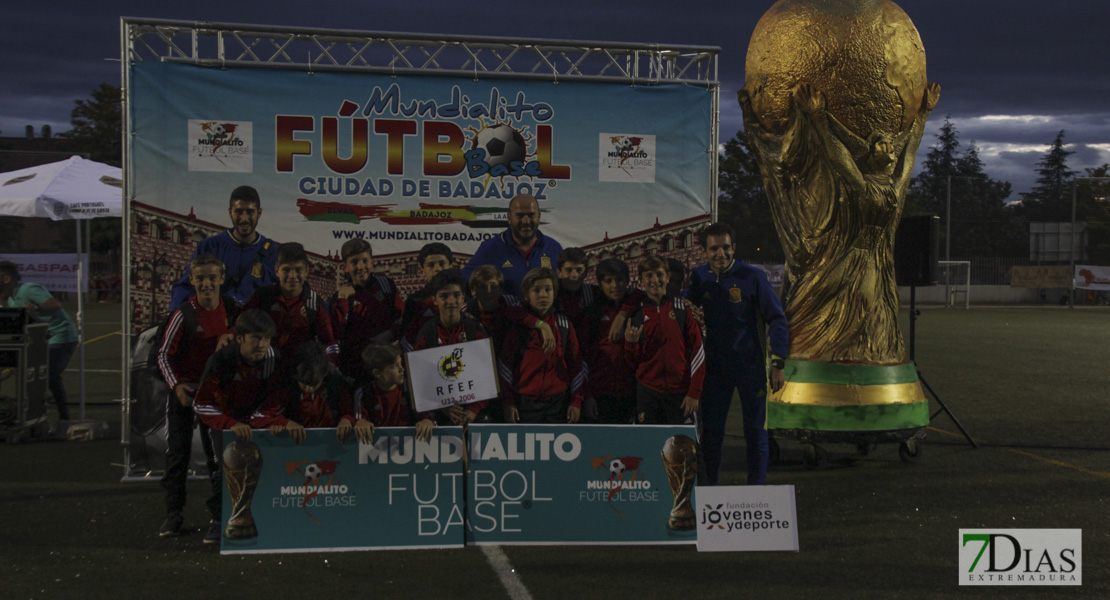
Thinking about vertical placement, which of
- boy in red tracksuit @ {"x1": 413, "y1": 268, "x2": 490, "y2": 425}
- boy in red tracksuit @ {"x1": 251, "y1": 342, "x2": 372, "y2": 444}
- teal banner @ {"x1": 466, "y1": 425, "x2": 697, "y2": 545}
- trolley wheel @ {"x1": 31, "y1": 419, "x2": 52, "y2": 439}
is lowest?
trolley wheel @ {"x1": 31, "y1": 419, "x2": 52, "y2": 439}

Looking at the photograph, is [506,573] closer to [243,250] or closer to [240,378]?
[240,378]

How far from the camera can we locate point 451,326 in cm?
524

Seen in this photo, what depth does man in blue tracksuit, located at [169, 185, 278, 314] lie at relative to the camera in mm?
6148

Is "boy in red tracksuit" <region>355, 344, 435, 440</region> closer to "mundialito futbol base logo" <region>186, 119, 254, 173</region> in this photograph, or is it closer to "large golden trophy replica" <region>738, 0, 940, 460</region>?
"mundialito futbol base logo" <region>186, 119, 254, 173</region>

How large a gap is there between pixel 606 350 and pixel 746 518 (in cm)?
132

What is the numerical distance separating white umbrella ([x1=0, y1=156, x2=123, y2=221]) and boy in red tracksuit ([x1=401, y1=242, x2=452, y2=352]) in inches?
187

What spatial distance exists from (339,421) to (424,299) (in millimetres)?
982

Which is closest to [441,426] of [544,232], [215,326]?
[215,326]

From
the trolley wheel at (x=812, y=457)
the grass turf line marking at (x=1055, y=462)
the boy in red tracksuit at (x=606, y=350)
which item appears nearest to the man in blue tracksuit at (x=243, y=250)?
the boy in red tracksuit at (x=606, y=350)

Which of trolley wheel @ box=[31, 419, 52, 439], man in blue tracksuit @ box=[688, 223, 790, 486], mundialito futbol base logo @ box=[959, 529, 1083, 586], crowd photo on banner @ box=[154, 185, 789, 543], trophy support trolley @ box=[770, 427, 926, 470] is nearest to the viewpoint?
mundialito futbol base logo @ box=[959, 529, 1083, 586]

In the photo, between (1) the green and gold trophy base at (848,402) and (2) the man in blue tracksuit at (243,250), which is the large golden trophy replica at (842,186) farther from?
(2) the man in blue tracksuit at (243,250)

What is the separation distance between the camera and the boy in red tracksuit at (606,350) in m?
5.56

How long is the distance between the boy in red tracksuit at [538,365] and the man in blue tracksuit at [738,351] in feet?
3.23

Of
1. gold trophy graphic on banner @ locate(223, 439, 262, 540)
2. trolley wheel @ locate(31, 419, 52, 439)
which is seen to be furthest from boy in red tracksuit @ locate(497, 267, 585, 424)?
trolley wheel @ locate(31, 419, 52, 439)
